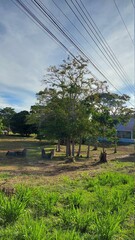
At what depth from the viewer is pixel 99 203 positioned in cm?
496

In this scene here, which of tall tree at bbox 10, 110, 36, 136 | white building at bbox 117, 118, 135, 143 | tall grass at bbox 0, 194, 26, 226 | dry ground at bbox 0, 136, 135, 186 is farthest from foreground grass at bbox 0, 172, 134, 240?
white building at bbox 117, 118, 135, 143

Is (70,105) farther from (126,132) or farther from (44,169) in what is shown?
(126,132)

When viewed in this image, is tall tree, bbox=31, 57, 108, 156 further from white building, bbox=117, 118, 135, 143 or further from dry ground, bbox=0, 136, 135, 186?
white building, bbox=117, 118, 135, 143

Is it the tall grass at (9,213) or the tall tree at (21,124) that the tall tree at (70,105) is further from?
the tall tree at (21,124)

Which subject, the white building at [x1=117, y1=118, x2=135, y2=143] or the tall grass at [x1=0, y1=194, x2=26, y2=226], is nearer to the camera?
the tall grass at [x1=0, y1=194, x2=26, y2=226]

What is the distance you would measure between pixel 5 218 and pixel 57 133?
12.9 m

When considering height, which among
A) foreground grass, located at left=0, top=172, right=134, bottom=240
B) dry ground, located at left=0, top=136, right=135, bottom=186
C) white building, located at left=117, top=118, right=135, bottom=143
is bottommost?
dry ground, located at left=0, top=136, right=135, bottom=186

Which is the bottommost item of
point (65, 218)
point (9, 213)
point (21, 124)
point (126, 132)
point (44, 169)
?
point (44, 169)

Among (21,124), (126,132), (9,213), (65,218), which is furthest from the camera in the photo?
(126,132)

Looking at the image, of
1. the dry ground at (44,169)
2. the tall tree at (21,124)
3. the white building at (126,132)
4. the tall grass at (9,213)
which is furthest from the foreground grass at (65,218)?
the white building at (126,132)

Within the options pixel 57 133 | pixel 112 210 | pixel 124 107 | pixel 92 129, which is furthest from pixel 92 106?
pixel 112 210

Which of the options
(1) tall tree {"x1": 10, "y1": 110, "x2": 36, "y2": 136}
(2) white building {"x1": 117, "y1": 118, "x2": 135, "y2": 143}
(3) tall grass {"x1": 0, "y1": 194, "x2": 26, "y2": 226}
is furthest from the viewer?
(1) tall tree {"x1": 10, "y1": 110, "x2": 36, "y2": 136}

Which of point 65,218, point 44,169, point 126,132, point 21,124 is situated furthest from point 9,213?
point 126,132

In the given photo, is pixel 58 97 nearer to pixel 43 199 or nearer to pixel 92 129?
pixel 92 129
